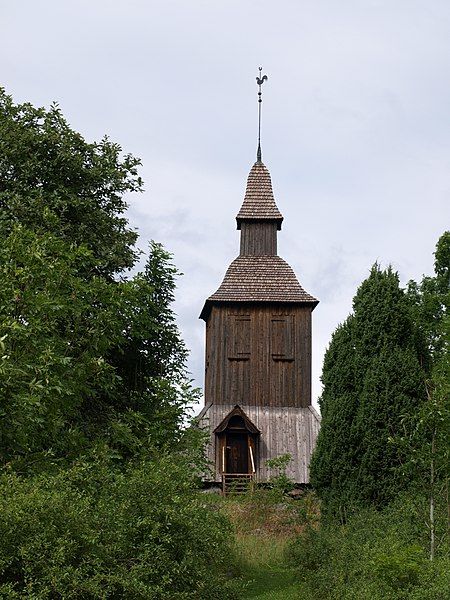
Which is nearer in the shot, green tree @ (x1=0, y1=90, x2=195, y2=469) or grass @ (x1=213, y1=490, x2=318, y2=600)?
green tree @ (x1=0, y1=90, x2=195, y2=469)

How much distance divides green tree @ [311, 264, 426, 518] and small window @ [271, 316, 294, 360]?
14523mm

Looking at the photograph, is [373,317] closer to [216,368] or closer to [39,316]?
[39,316]

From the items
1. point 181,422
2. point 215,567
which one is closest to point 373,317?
point 181,422

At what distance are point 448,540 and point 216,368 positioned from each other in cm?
2217

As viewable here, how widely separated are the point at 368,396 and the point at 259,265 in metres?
17.8

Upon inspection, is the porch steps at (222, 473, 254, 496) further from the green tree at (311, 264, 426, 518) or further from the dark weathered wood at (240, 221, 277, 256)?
the green tree at (311, 264, 426, 518)

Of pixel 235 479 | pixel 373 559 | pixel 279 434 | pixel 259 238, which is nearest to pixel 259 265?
pixel 259 238

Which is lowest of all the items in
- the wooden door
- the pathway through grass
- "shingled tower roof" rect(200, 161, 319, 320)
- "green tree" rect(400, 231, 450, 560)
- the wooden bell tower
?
the pathway through grass

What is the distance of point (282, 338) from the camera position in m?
37.1

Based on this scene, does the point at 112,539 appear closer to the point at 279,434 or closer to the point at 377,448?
the point at 377,448

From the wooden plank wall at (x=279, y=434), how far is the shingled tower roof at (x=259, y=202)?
768cm

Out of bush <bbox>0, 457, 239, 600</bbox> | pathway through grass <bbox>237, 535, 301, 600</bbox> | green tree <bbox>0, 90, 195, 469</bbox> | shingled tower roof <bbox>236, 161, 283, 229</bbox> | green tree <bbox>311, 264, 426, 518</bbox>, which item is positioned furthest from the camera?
shingled tower roof <bbox>236, 161, 283, 229</bbox>

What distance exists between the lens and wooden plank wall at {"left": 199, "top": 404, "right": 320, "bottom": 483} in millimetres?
34938

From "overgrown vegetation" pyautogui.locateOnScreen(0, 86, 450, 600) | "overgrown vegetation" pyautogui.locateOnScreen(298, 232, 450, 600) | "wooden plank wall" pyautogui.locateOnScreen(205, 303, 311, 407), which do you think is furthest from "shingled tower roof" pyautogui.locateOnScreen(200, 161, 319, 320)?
"overgrown vegetation" pyautogui.locateOnScreen(298, 232, 450, 600)
